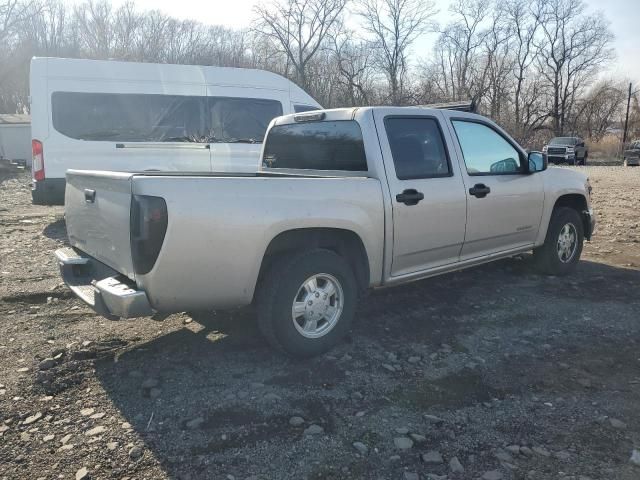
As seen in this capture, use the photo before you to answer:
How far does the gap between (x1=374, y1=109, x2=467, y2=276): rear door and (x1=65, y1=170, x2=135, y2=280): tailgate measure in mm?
1989

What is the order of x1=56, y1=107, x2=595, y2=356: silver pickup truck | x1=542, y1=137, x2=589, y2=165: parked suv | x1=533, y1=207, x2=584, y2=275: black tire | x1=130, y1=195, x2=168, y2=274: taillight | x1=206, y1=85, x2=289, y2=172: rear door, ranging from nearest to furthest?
x1=130, y1=195, x2=168, y2=274: taillight
x1=56, y1=107, x2=595, y2=356: silver pickup truck
x1=533, y1=207, x2=584, y2=275: black tire
x1=206, y1=85, x2=289, y2=172: rear door
x1=542, y1=137, x2=589, y2=165: parked suv

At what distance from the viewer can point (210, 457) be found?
106 inches

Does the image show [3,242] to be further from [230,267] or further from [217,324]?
[230,267]

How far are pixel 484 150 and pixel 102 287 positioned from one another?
3658 millimetres

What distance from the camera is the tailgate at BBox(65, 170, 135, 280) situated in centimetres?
331

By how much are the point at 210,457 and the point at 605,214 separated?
10.1 metres

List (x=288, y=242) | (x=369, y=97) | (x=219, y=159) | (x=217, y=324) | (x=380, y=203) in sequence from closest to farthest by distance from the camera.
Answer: (x=288, y=242)
(x=380, y=203)
(x=217, y=324)
(x=219, y=159)
(x=369, y=97)

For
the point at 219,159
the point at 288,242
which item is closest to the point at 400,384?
the point at 288,242

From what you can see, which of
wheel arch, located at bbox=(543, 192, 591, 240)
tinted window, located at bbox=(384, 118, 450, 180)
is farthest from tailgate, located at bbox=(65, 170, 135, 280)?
wheel arch, located at bbox=(543, 192, 591, 240)

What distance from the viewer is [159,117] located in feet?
30.1

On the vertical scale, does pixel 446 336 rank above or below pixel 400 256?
below

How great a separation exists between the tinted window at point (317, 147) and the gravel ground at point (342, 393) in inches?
55.0

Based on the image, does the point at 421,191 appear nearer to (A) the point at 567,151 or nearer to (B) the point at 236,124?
(B) the point at 236,124

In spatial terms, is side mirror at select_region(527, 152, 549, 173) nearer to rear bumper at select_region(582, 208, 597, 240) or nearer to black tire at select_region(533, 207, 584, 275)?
black tire at select_region(533, 207, 584, 275)
